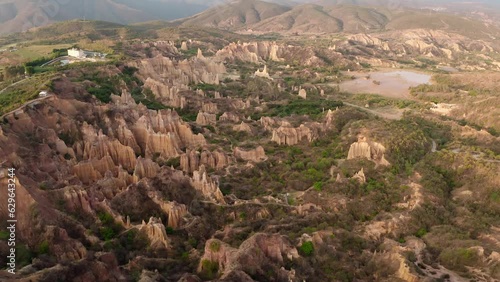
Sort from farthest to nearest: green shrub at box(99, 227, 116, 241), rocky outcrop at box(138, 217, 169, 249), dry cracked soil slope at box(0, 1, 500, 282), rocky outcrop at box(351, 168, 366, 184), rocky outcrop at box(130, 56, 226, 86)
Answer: rocky outcrop at box(130, 56, 226, 86) → rocky outcrop at box(351, 168, 366, 184) → green shrub at box(99, 227, 116, 241) → rocky outcrop at box(138, 217, 169, 249) → dry cracked soil slope at box(0, 1, 500, 282)

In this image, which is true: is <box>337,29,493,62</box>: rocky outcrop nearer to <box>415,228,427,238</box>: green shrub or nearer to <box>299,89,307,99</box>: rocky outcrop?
<box>299,89,307,99</box>: rocky outcrop

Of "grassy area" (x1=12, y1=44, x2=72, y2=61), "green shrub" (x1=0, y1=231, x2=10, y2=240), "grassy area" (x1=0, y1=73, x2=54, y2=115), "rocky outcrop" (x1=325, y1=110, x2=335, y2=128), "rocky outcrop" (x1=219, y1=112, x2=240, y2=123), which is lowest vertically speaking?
"rocky outcrop" (x1=219, y1=112, x2=240, y2=123)

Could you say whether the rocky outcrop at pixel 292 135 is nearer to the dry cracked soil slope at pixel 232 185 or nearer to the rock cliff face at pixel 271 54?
the dry cracked soil slope at pixel 232 185

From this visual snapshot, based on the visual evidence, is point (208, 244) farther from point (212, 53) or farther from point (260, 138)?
point (212, 53)

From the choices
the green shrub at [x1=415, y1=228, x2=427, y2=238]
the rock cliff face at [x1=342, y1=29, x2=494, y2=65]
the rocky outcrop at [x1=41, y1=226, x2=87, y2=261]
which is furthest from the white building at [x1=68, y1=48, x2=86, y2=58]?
the rock cliff face at [x1=342, y1=29, x2=494, y2=65]

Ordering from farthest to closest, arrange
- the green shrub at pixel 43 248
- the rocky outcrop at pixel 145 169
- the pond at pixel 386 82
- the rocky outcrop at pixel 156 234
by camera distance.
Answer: the pond at pixel 386 82, the rocky outcrop at pixel 145 169, the rocky outcrop at pixel 156 234, the green shrub at pixel 43 248

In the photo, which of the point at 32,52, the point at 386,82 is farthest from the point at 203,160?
the point at 386,82

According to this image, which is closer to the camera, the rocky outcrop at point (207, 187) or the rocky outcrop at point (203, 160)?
the rocky outcrop at point (207, 187)

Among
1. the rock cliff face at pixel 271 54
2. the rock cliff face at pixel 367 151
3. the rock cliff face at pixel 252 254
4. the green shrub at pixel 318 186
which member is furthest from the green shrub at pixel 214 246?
the rock cliff face at pixel 271 54
